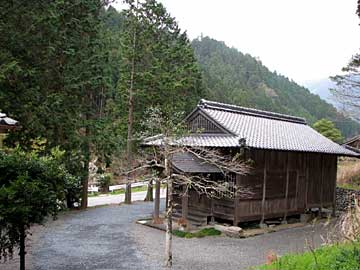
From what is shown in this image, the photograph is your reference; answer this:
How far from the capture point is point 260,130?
14.4m

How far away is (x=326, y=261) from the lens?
511 centimetres

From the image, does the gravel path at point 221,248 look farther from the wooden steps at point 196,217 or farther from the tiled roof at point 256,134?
the tiled roof at point 256,134

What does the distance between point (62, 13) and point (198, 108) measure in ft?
18.9

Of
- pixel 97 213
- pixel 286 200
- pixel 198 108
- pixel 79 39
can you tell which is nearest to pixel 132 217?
pixel 97 213

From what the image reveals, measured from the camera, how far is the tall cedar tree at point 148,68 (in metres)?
18.2

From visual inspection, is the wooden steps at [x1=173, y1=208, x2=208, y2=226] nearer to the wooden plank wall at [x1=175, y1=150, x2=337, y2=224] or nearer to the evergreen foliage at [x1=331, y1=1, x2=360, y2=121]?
the wooden plank wall at [x1=175, y1=150, x2=337, y2=224]

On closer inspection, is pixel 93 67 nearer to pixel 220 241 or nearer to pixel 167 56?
pixel 167 56

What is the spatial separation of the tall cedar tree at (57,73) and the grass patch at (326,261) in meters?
9.00

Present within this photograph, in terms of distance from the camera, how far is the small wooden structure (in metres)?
12.5

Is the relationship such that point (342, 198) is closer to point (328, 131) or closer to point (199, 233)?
point (199, 233)

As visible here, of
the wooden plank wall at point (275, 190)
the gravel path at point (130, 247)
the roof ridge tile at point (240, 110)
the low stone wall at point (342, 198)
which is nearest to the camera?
the gravel path at point (130, 247)

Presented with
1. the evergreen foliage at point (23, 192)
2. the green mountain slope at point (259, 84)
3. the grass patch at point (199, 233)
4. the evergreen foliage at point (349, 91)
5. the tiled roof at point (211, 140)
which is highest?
the green mountain slope at point (259, 84)

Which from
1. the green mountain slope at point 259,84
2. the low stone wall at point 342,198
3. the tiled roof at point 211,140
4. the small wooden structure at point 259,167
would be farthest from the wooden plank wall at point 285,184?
the green mountain slope at point 259,84

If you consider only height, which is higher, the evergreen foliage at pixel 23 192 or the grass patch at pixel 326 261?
the evergreen foliage at pixel 23 192
